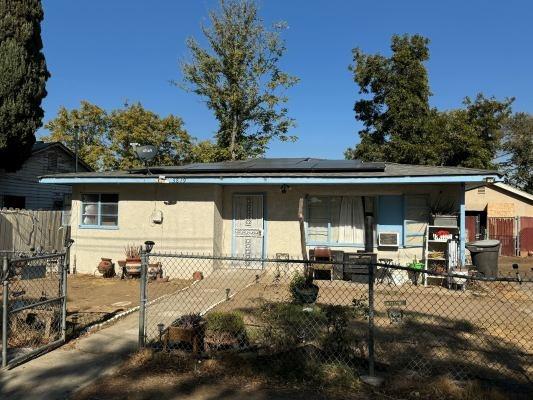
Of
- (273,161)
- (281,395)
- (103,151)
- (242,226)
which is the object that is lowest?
(281,395)

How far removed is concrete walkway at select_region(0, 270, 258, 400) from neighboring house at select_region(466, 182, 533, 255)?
1912 cm

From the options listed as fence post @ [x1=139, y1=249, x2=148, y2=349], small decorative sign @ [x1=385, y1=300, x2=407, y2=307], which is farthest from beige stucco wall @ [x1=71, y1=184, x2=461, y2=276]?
fence post @ [x1=139, y1=249, x2=148, y2=349]

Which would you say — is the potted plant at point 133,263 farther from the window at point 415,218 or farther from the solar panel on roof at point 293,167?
the window at point 415,218

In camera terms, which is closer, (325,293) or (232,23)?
(325,293)

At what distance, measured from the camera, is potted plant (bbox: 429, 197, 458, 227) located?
11586mm

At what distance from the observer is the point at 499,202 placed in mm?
26703

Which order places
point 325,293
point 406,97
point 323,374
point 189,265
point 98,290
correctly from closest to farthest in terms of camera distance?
point 323,374 → point 325,293 → point 98,290 → point 189,265 → point 406,97

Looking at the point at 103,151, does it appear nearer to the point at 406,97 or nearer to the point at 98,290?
the point at 406,97

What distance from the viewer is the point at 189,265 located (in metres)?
13.3

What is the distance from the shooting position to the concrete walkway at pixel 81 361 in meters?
4.88

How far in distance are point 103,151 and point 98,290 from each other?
27.9m

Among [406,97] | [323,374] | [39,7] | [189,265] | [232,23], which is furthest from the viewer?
[232,23]

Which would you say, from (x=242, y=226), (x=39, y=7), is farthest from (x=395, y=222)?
(x=39, y=7)

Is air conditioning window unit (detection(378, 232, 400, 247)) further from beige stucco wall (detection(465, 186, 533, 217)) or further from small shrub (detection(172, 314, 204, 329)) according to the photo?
beige stucco wall (detection(465, 186, 533, 217))
